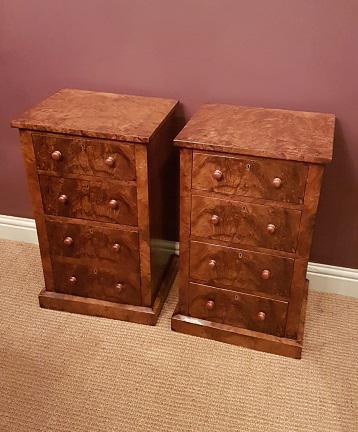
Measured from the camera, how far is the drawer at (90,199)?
1.59m

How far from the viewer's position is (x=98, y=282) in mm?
1800

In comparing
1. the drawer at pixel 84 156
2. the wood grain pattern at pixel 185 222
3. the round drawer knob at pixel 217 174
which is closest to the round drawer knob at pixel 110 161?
the drawer at pixel 84 156

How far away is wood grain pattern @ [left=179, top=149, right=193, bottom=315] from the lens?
1.47m

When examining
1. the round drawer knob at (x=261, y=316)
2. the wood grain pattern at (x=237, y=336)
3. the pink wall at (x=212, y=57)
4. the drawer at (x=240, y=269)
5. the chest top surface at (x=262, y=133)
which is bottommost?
the wood grain pattern at (x=237, y=336)

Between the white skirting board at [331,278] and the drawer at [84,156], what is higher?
the drawer at [84,156]

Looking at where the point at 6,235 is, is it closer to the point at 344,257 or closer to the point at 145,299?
the point at 145,299

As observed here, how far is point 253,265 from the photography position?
5.19ft

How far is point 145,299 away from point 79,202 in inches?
17.3

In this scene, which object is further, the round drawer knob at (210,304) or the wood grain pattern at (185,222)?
the round drawer knob at (210,304)

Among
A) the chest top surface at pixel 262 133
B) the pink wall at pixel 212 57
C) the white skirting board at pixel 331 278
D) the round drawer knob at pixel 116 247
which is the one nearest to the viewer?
Answer: the chest top surface at pixel 262 133

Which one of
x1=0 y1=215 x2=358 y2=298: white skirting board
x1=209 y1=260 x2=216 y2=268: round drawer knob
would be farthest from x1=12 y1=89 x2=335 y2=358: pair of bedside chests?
x1=0 y1=215 x2=358 y2=298: white skirting board

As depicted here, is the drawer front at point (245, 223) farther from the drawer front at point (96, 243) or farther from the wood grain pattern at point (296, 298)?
the drawer front at point (96, 243)

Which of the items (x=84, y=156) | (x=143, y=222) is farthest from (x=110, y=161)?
(x=143, y=222)

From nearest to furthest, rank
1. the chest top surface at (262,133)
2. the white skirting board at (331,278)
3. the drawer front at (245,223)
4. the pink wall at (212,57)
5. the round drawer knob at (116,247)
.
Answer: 1. the chest top surface at (262,133)
2. the drawer front at (245,223)
3. the pink wall at (212,57)
4. the round drawer knob at (116,247)
5. the white skirting board at (331,278)
